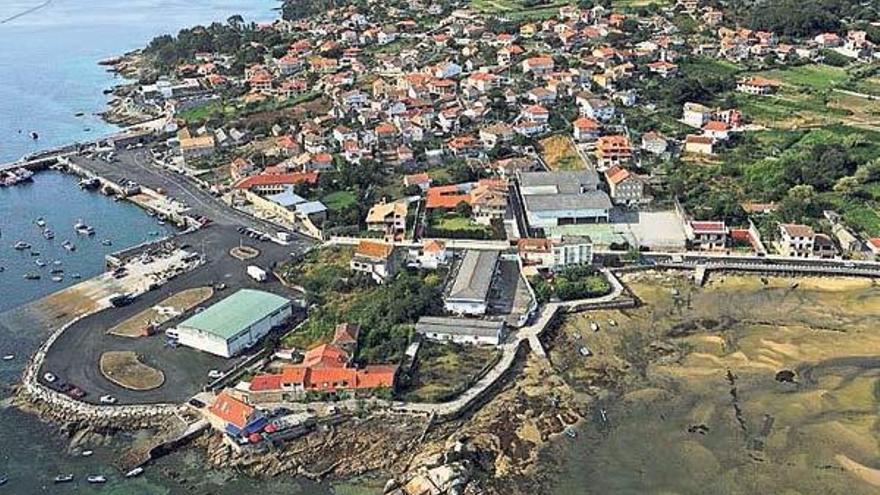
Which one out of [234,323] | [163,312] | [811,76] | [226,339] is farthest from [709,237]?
[811,76]

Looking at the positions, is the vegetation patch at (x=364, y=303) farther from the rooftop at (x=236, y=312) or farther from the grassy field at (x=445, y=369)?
the rooftop at (x=236, y=312)

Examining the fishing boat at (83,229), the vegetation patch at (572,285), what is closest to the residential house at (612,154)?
the vegetation patch at (572,285)

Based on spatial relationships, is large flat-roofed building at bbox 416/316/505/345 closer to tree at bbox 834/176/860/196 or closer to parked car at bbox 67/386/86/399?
parked car at bbox 67/386/86/399

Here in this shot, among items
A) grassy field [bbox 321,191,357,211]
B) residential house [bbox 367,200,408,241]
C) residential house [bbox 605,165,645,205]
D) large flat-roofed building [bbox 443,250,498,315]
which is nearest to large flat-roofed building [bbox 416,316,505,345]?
large flat-roofed building [bbox 443,250,498,315]

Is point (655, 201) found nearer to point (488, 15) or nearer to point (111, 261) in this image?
point (111, 261)

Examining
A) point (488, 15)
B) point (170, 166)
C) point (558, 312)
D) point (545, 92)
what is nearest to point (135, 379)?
point (558, 312)

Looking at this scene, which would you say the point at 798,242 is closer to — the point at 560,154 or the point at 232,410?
the point at 560,154
